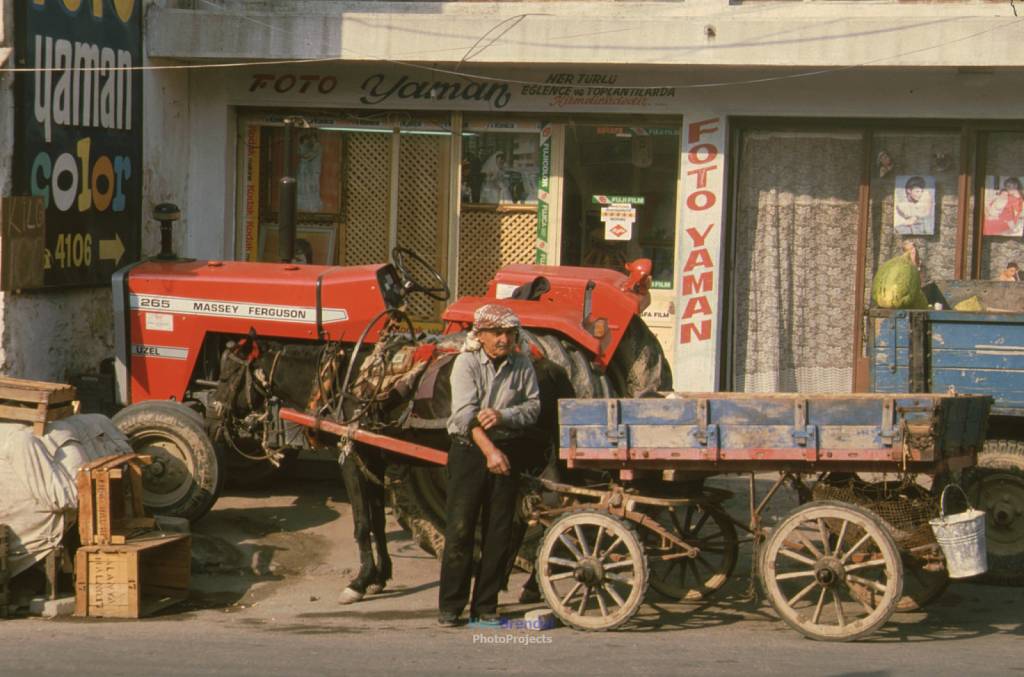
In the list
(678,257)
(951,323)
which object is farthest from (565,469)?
(678,257)

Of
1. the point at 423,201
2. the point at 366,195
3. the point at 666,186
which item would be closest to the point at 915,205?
the point at 666,186

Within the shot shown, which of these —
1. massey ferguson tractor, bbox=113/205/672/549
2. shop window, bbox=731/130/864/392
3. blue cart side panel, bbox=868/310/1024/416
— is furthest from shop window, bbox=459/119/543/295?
blue cart side panel, bbox=868/310/1024/416

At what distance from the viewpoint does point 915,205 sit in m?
14.4

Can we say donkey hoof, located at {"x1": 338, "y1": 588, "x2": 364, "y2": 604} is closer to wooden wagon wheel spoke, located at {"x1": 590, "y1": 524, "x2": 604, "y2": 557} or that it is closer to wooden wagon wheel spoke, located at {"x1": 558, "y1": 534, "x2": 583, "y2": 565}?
wooden wagon wheel spoke, located at {"x1": 558, "y1": 534, "x2": 583, "y2": 565}

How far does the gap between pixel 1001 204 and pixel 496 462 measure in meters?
7.85

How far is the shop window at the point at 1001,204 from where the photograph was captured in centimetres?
1415

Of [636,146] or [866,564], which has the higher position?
[636,146]

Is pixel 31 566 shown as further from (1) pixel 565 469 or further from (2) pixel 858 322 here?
(2) pixel 858 322

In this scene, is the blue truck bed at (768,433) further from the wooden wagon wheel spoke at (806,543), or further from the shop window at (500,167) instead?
the shop window at (500,167)

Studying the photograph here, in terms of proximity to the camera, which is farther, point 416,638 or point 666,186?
point 666,186

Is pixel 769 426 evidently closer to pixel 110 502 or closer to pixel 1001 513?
pixel 1001 513

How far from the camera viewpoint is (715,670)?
7363mm

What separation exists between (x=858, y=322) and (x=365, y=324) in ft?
A: 19.3

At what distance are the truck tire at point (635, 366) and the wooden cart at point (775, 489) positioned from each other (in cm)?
147
